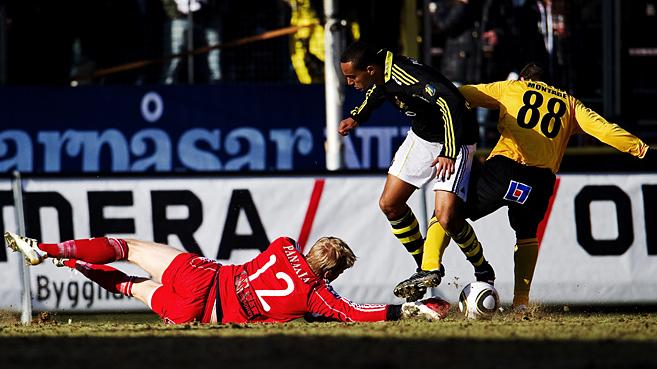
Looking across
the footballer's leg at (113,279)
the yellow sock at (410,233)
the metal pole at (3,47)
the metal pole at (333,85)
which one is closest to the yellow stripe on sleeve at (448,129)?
the yellow sock at (410,233)

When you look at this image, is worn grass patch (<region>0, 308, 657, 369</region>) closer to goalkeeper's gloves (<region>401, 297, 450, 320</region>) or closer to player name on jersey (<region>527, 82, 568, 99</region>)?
goalkeeper's gloves (<region>401, 297, 450, 320</region>)

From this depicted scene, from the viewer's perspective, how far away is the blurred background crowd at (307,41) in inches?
640

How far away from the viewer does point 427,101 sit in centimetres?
1030

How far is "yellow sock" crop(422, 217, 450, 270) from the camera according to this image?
1065 cm

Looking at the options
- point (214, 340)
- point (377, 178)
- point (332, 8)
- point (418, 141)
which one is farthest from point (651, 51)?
point (214, 340)

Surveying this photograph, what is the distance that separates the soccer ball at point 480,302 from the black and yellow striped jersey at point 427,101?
0.99 metres

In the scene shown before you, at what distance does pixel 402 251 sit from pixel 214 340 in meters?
3.77

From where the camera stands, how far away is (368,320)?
9.82m

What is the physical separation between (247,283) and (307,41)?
684 centimetres

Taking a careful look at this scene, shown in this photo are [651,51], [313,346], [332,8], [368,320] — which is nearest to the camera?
[313,346]

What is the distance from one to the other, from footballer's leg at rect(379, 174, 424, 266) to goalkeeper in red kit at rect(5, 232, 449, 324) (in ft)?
2.73

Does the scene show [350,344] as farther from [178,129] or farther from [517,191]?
[178,129]

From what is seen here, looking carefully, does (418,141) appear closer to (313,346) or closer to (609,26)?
(313,346)

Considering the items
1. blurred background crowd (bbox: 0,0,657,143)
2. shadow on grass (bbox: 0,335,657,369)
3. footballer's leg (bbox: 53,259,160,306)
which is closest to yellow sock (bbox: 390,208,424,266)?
footballer's leg (bbox: 53,259,160,306)
